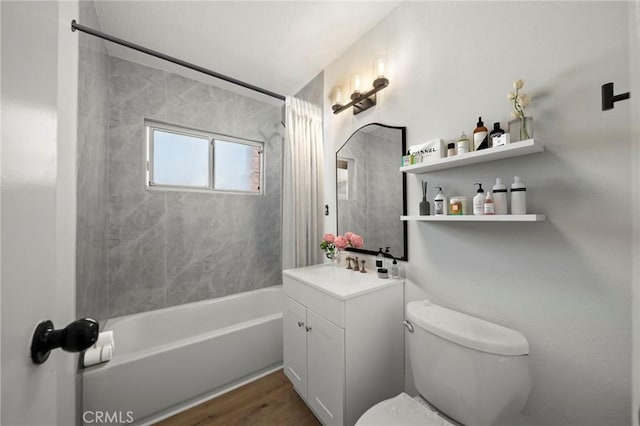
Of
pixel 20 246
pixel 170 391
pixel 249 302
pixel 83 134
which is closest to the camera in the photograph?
pixel 20 246

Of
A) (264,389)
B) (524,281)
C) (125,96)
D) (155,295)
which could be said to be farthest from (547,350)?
(125,96)

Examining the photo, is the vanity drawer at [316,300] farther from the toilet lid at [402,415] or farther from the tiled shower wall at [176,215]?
the tiled shower wall at [176,215]

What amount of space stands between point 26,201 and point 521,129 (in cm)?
141

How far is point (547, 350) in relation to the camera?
0.90 meters

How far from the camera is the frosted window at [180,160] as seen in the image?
2.15 meters

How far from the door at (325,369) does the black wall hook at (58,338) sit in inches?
37.7

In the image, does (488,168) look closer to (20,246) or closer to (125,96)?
(20,246)

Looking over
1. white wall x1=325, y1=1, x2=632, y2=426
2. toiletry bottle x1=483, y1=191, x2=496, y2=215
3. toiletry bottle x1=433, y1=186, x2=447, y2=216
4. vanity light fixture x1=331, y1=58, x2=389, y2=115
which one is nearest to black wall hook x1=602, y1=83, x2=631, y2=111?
white wall x1=325, y1=1, x2=632, y2=426

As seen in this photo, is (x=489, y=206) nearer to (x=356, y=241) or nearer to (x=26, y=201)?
(x=356, y=241)

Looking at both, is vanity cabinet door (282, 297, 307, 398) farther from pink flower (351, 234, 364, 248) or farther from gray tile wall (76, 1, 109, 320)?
gray tile wall (76, 1, 109, 320)

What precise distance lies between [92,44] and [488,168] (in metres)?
2.48

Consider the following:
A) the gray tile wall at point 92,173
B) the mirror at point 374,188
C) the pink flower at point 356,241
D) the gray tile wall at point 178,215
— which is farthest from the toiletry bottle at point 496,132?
the gray tile wall at point 178,215
